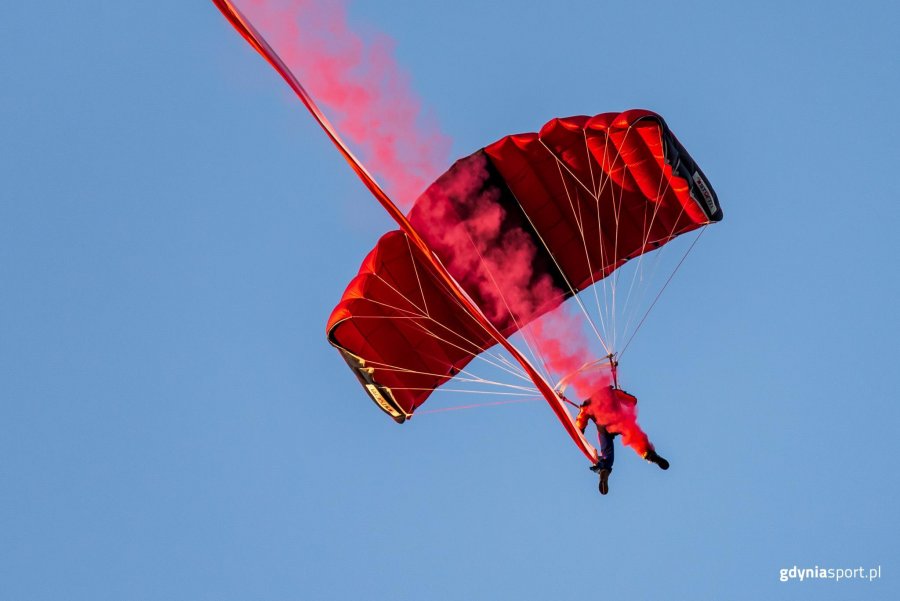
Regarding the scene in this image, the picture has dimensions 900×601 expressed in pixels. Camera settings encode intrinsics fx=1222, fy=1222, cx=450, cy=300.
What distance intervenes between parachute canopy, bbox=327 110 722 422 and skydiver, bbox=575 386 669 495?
1415mm

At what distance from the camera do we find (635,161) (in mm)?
12891

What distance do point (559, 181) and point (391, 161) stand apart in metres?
1.84

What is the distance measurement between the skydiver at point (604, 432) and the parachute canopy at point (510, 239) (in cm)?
141

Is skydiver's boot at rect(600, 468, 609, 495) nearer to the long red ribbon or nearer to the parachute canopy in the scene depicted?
the long red ribbon

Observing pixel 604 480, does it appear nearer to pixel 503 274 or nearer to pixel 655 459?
pixel 655 459

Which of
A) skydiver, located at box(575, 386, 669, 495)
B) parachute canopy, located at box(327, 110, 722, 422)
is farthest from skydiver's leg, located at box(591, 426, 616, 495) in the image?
parachute canopy, located at box(327, 110, 722, 422)

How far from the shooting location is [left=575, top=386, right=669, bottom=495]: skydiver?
12211mm

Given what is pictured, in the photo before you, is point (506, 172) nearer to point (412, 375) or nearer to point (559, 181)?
point (559, 181)

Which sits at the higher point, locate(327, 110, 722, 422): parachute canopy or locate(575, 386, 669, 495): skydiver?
locate(327, 110, 722, 422): parachute canopy

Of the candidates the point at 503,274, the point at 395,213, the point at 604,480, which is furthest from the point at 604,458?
the point at 395,213

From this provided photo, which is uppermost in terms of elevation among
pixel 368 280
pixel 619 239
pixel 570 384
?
pixel 619 239

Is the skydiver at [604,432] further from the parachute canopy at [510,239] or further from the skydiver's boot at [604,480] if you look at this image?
the parachute canopy at [510,239]

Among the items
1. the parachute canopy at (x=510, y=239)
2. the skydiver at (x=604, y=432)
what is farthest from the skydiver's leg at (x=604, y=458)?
the parachute canopy at (x=510, y=239)

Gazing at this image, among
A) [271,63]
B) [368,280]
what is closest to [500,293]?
[368,280]
